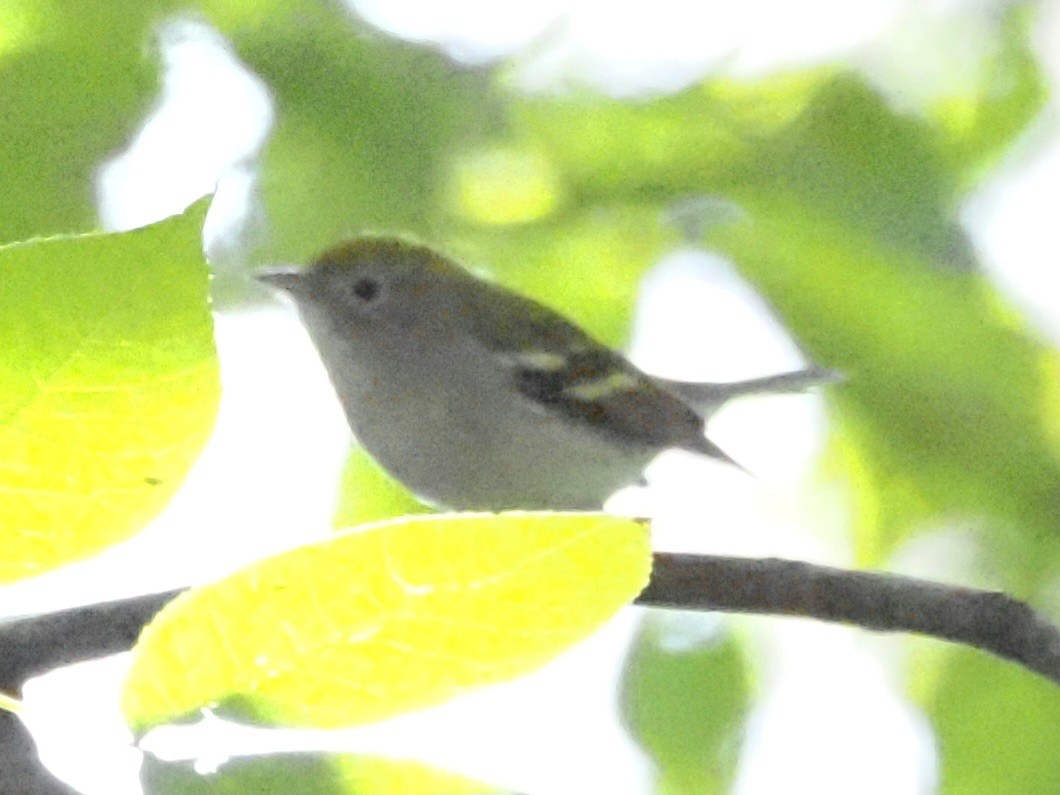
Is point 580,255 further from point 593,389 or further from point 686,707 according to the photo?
point 593,389

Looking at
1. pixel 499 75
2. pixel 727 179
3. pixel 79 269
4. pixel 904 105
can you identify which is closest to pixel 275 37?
pixel 499 75

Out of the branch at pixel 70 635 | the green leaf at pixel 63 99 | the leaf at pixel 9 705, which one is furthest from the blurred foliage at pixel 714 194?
the leaf at pixel 9 705

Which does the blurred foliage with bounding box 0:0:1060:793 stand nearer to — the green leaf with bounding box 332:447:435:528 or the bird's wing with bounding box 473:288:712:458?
the green leaf with bounding box 332:447:435:528

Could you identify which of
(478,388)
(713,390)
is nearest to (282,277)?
(478,388)

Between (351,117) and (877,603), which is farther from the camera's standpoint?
(351,117)

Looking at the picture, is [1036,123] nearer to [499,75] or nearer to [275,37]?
[499,75]

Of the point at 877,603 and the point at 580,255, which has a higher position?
the point at 580,255

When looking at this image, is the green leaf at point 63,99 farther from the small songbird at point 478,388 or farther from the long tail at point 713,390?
the long tail at point 713,390
